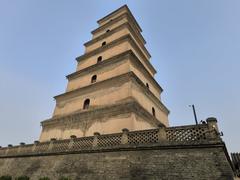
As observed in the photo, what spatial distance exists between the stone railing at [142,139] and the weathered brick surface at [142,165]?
345 mm

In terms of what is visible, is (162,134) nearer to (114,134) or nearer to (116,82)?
(114,134)

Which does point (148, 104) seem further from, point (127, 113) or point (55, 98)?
point (55, 98)

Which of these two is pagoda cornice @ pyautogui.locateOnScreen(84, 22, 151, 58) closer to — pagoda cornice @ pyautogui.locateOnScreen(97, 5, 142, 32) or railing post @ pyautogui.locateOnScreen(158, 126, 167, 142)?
pagoda cornice @ pyautogui.locateOnScreen(97, 5, 142, 32)

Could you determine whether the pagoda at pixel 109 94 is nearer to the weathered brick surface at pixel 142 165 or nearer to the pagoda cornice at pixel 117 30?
the pagoda cornice at pixel 117 30

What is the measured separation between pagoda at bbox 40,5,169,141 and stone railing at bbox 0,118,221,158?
8.49ft

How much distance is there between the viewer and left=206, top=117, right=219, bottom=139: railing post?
7.31 metres

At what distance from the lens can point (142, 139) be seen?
8.83m

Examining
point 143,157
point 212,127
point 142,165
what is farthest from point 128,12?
point 142,165

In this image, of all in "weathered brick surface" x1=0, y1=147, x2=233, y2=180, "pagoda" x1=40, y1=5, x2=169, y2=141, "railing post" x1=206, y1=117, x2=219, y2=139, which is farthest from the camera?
"pagoda" x1=40, y1=5, x2=169, y2=141

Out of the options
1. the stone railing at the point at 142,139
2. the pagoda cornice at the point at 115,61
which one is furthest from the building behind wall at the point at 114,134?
the pagoda cornice at the point at 115,61

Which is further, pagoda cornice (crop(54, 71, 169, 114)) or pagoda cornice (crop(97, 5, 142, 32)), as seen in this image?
pagoda cornice (crop(97, 5, 142, 32))

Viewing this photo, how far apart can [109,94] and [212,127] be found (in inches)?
361

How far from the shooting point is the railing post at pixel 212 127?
288 inches

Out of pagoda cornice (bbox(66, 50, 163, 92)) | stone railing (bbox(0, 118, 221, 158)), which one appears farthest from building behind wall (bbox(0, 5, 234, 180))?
pagoda cornice (bbox(66, 50, 163, 92))
